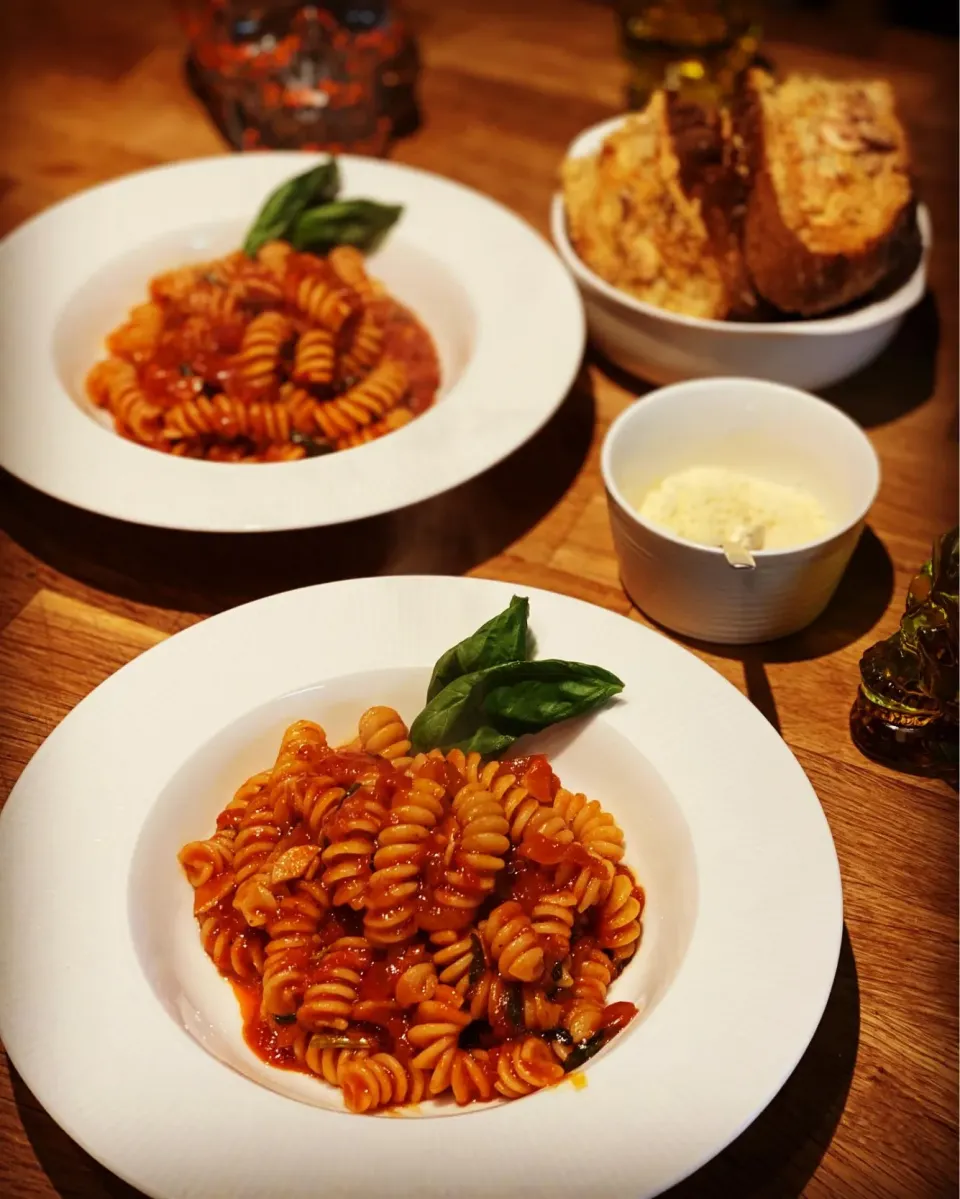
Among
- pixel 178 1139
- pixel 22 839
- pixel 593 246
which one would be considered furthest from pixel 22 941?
pixel 593 246

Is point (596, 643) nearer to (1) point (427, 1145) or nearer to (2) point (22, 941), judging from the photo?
(1) point (427, 1145)

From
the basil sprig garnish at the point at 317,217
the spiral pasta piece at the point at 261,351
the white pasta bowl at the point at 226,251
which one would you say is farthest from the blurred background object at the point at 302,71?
the spiral pasta piece at the point at 261,351

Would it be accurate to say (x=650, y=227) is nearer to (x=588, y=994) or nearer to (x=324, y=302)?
(x=324, y=302)

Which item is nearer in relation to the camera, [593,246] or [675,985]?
[675,985]

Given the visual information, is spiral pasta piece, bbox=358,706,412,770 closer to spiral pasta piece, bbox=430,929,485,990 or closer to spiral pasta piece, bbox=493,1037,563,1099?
spiral pasta piece, bbox=430,929,485,990

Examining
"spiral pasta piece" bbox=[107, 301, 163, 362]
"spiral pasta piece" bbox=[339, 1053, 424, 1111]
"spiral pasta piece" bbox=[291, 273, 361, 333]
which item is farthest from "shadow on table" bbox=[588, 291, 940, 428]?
"spiral pasta piece" bbox=[339, 1053, 424, 1111]

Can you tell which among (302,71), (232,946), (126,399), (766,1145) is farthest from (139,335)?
(766,1145)

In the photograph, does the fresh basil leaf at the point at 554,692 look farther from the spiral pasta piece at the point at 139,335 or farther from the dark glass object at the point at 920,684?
the spiral pasta piece at the point at 139,335
